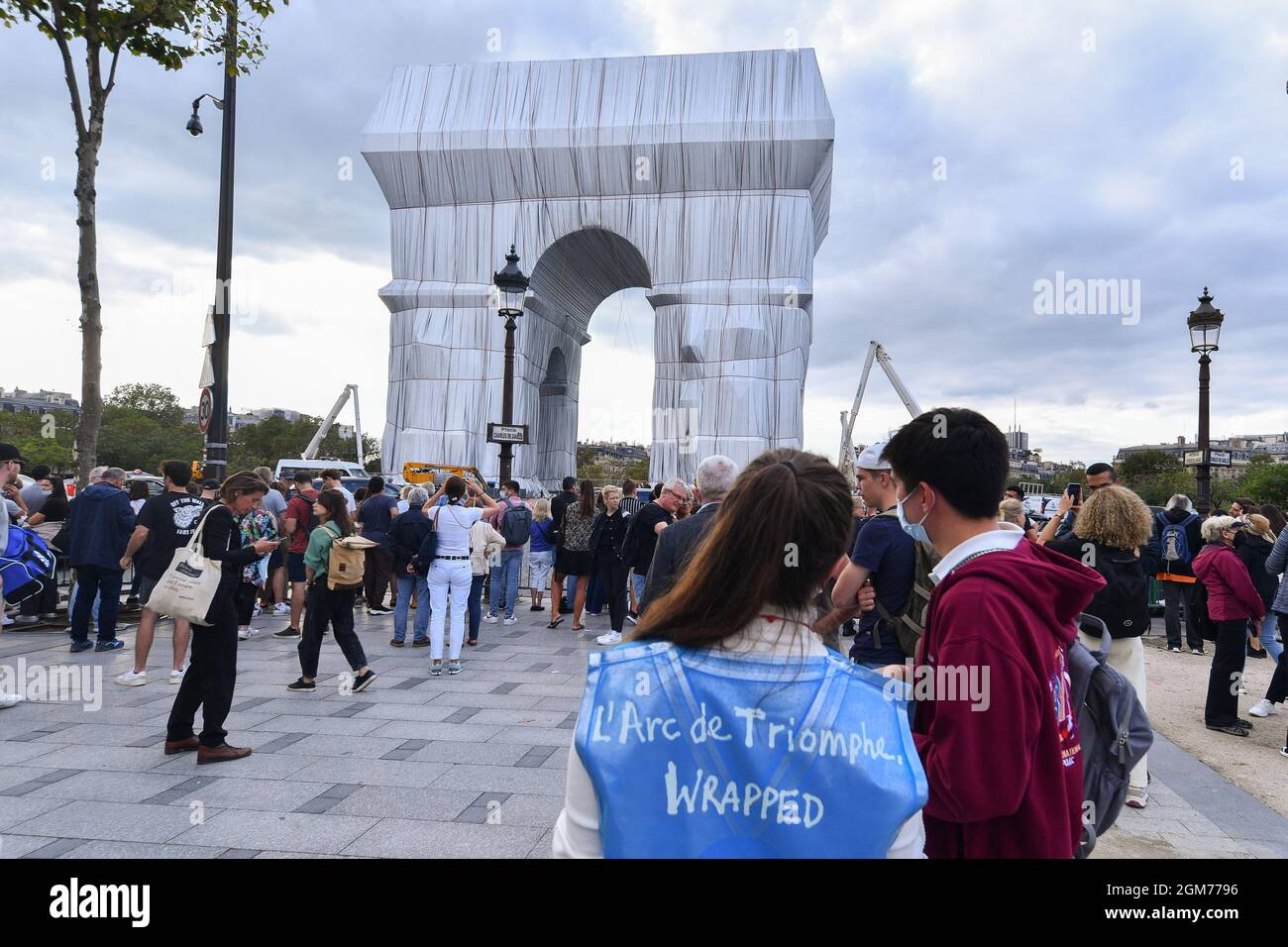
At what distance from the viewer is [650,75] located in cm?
2677

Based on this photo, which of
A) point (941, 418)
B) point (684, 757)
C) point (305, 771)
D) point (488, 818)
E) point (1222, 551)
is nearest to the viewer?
point (684, 757)

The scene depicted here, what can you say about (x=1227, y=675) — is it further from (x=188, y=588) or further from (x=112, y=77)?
(x=112, y=77)

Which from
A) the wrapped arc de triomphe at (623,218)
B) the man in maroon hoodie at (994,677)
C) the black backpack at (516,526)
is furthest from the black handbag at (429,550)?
the wrapped arc de triomphe at (623,218)

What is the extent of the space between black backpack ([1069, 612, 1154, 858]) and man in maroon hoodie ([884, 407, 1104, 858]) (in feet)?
0.31

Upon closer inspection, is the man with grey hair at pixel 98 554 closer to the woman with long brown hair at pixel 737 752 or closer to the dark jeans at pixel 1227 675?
the woman with long brown hair at pixel 737 752

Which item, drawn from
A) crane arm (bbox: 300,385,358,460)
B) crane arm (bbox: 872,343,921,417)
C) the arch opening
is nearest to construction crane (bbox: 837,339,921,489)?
crane arm (bbox: 872,343,921,417)

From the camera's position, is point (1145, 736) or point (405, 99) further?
point (405, 99)

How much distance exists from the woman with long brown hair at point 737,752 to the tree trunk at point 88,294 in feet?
31.8

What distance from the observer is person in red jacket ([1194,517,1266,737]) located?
614cm

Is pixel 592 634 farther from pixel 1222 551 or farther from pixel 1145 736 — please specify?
pixel 1145 736

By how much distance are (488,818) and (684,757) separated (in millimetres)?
3098

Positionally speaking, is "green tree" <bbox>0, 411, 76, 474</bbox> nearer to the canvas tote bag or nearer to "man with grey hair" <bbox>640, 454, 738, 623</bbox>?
the canvas tote bag

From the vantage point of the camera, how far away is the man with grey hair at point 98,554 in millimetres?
7762
